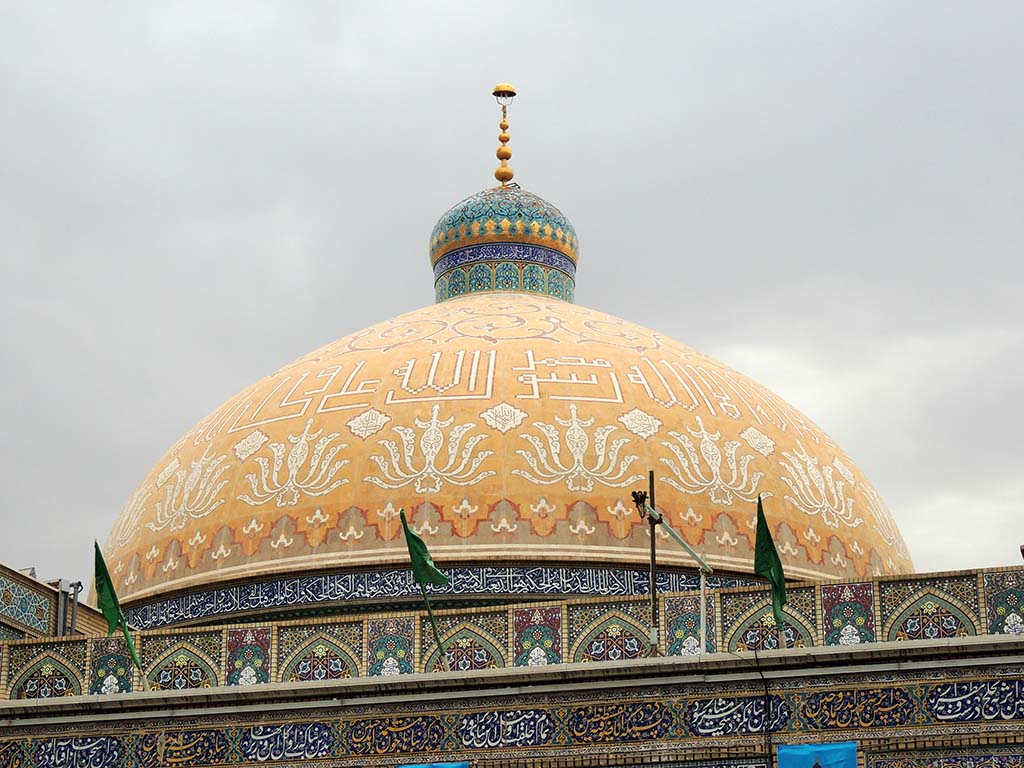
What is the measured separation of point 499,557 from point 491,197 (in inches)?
217

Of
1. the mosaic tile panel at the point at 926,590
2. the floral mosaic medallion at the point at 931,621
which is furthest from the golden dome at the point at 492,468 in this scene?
the floral mosaic medallion at the point at 931,621

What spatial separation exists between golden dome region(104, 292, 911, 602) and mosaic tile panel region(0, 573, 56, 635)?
1174mm

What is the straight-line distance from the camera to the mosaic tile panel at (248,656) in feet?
42.1

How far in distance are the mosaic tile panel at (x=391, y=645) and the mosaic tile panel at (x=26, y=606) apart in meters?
3.30

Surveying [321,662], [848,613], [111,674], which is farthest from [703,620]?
[111,674]

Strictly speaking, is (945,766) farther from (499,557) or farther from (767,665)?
(499,557)

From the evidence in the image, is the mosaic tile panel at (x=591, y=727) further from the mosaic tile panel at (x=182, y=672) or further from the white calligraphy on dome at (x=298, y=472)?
the white calligraphy on dome at (x=298, y=472)

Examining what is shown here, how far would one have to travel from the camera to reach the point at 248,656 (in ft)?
42.4

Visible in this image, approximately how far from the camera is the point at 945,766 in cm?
1130

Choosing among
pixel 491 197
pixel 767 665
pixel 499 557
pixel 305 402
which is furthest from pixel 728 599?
pixel 491 197

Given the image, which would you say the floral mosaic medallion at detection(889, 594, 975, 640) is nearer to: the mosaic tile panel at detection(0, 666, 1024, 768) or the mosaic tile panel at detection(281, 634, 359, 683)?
the mosaic tile panel at detection(0, 666, 1024, 768)

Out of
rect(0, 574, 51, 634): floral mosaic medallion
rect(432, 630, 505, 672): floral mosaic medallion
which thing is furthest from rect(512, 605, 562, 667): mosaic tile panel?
rect(0, 574, 51, 634): floral mosaic medallion

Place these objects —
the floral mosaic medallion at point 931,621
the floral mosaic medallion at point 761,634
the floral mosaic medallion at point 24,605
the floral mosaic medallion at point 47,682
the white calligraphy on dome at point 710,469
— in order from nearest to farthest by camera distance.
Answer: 1. the floral mosaic medallion at point 931,621
2. the floral mosaic medallion at point 761,634
3. the floral mosaic medallion at point 47,682
4. the floral mosaic medallion at point 24,605
5. the white calligraphy on dome at point 710,469

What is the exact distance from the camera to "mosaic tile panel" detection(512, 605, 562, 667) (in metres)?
12.4
